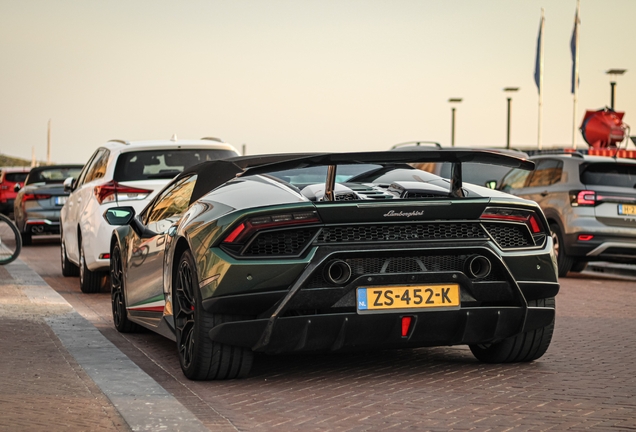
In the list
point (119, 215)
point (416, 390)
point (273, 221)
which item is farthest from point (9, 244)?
point (416, 390)

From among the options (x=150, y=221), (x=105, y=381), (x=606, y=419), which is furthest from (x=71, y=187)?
(x=606, y=419)

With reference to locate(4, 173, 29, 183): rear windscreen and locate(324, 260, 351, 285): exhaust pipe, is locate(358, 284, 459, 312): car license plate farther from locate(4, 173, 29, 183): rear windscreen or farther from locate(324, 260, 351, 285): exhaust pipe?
locate(4, 173, 29, 183): rear windscreen

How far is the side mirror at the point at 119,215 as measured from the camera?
816 cm

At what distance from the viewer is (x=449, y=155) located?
6168 mm

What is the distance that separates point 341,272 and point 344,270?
34 millimetres

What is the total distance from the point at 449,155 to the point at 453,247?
0.52m

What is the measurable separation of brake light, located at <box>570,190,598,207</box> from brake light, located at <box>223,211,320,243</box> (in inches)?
379

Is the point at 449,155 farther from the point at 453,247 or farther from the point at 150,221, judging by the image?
the point at 150,221

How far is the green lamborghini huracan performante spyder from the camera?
5.91 meters

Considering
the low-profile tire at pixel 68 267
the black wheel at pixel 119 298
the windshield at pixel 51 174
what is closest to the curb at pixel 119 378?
the black wheel at pixel 119 298

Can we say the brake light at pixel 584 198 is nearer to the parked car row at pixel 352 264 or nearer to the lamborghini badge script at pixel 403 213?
the parked car row at pixel 352 264

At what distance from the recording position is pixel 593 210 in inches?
583

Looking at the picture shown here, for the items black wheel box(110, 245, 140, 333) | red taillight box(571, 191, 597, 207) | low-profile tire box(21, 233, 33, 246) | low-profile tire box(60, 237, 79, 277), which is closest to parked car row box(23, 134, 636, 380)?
black wheel box(110, 245, 140, 333)

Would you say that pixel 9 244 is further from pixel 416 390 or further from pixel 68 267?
pixel 416 390
